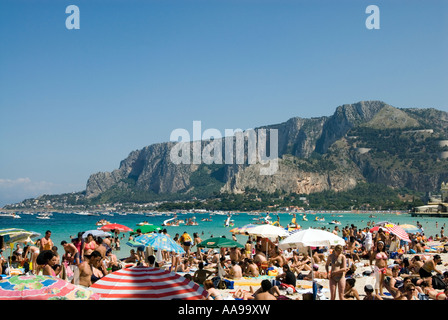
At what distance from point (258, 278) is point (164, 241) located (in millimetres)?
3282

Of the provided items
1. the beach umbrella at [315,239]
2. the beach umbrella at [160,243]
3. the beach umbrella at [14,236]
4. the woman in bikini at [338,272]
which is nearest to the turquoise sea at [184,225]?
the beach umbrella at [14,236]

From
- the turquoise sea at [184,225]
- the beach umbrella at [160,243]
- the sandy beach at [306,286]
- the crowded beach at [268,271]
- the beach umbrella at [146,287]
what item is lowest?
the turquoise sea at [184,225]

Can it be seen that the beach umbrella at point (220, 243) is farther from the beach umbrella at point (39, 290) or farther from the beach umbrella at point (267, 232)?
the beach umbrella at point (39, 290)

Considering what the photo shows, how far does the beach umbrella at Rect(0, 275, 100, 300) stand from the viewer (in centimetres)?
587

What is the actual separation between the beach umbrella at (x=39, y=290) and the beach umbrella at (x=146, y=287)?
1.35ft

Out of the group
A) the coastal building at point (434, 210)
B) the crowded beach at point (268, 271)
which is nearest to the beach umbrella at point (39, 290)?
the crowded beach at point (268, 271)

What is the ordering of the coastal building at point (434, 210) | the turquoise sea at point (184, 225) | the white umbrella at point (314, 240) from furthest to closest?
the coastal building at point (434, 210) → the turquoise sea at point (184, 225) → the white umbrella at point (314, 240)

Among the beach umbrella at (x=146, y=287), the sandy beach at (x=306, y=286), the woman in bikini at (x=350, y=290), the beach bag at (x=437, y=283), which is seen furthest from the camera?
the sandy beach at (x=306, y=286)

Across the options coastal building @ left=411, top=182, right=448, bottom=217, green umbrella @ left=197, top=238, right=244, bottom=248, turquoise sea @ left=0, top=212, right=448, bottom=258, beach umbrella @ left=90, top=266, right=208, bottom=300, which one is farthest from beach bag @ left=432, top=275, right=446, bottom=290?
coastal building @ left=411, top=182, right=448, bottom=217

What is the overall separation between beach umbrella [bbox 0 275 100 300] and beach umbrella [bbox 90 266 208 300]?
41 cm

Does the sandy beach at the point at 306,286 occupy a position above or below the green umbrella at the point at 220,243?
below

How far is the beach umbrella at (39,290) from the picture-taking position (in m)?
5.87

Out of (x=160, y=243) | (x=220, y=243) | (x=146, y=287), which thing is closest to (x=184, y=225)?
(x=220, y=243)

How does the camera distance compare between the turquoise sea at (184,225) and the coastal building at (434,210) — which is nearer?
the turquoise sea at (184,225)
